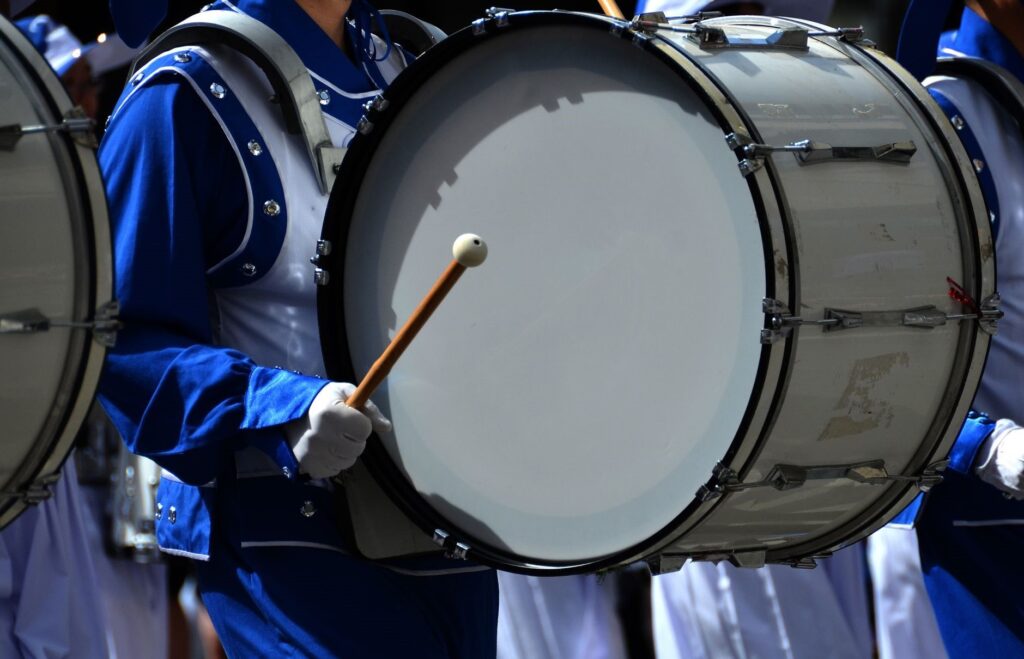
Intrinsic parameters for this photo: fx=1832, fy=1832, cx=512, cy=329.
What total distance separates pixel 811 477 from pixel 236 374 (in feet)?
2.62

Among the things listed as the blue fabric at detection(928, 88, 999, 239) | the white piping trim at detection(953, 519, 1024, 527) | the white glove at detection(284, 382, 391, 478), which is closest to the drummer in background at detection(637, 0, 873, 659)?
the white piping trim at detection(953, 519, 1024, 527)

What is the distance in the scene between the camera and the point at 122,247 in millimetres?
2596

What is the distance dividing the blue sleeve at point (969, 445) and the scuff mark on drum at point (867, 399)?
71 centimetres

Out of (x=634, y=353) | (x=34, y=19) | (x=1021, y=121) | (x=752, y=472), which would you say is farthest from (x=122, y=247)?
(x=34, y=19)

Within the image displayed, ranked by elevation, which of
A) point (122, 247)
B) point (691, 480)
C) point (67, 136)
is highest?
point (67, 136)

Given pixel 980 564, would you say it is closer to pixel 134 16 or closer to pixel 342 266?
pixel 342 266

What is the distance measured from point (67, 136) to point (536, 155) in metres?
0.73

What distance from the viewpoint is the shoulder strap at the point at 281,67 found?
2686 millimetres

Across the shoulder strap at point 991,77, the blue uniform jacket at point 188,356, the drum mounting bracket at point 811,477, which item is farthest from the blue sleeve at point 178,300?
the shoulder strap at point 991,77

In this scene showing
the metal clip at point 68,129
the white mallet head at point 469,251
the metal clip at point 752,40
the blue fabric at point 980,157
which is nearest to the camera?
the metal clip at point 68,129

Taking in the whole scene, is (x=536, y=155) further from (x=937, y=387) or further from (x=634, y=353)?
(x=937, y=387)

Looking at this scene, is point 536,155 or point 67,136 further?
point 536,155

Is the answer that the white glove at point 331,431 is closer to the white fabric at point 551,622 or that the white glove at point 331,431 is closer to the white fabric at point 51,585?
the white fabric at point 51,585

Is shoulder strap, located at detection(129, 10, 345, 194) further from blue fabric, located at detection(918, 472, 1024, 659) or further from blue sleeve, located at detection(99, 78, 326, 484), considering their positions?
blue fabric, located at detection(918, 472, 1024, 659)
